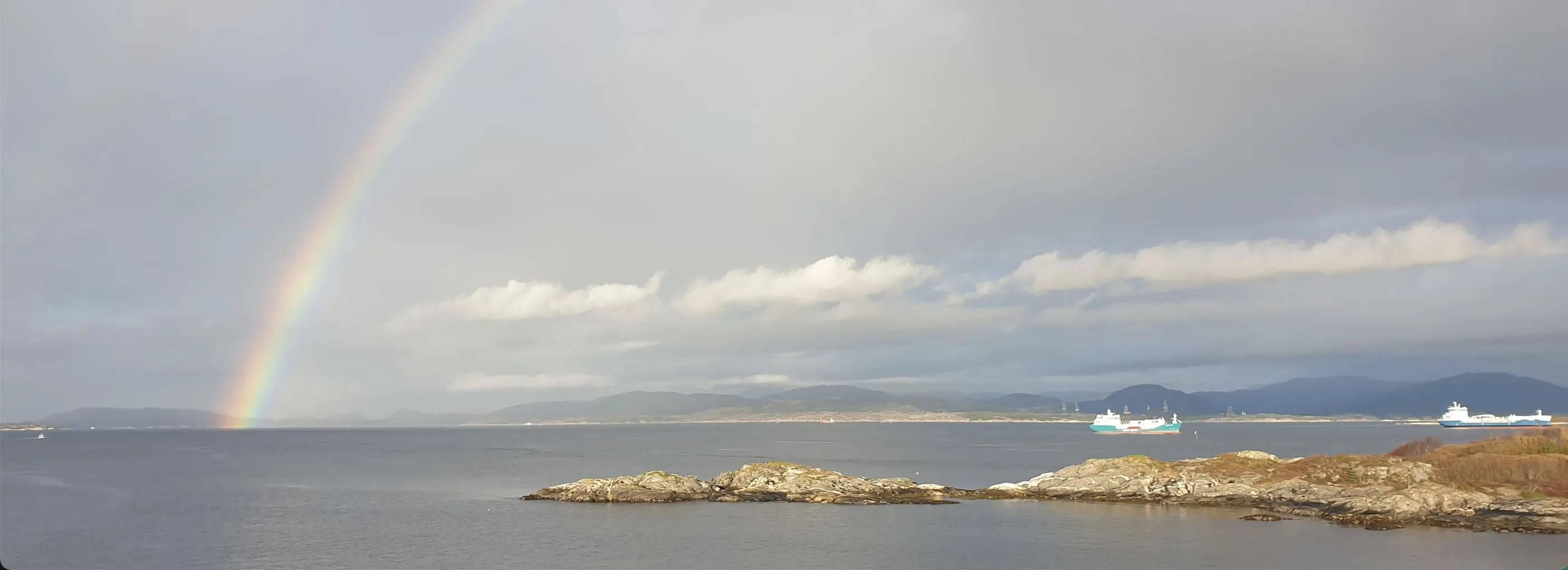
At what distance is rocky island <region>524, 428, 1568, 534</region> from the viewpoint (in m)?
62.5

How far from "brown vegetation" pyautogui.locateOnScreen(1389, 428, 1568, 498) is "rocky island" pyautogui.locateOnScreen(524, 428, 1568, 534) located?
0.10 metres

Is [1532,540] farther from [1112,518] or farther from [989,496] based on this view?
[989,496]

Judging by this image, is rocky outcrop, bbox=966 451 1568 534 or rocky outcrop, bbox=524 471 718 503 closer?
rocky outcrop, bbox=966 451 1568 534

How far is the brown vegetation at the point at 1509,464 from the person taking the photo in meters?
65.5

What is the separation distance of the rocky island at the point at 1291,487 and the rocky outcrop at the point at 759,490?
4.7 inches

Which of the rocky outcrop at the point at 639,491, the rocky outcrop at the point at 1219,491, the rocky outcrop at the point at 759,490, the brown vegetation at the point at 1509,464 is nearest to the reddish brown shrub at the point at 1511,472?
the brown vegetation at the point at 1509,464

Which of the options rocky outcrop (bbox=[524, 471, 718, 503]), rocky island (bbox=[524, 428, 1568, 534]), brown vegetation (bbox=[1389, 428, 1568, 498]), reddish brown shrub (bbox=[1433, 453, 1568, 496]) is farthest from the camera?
rocky outcrop (bbox=[524, 471, 718, 503])

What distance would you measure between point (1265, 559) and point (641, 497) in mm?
49396

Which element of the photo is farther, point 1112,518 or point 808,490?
point 808,490

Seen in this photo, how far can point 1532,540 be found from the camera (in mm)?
54219

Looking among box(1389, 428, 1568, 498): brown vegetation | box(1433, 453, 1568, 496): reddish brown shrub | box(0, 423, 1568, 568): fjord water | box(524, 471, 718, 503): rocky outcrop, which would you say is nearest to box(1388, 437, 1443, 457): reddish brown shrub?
box(1389, 428, 1568, 498): brown vegetation

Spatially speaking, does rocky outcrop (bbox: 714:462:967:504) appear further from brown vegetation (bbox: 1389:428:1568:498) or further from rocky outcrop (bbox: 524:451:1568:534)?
brown vegetation (bbox: 1389:428:1568:498)

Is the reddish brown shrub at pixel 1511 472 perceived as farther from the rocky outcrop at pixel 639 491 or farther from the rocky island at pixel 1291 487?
the rocky outcrop at pixel 639 491

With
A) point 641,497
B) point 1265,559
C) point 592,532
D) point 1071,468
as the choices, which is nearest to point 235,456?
point 641,497
